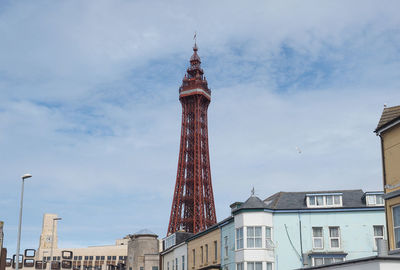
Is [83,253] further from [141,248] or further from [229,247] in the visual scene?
[229,247]

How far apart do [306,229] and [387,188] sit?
1644 centimetres

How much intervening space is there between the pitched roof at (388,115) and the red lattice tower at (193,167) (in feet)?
251

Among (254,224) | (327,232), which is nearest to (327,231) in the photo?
(327,232)

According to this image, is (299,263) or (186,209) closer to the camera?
(299,263)

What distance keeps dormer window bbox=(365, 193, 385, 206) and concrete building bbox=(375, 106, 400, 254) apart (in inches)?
637

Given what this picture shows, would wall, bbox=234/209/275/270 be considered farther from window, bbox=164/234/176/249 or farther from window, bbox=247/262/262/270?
window, bbox=164/234/176/249

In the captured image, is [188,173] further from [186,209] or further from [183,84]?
[183,84]

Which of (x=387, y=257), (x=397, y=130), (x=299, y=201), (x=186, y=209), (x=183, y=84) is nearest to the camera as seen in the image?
(x=387, y=257)

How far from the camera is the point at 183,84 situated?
118125 mm

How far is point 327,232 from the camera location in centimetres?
4188

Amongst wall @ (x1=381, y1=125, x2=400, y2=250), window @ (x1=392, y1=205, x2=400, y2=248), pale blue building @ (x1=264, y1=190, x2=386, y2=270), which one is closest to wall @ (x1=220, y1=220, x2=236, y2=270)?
pale blue building @ (x1=264, y1=190, x2=386, y2=270)

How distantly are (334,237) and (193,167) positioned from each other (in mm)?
70072

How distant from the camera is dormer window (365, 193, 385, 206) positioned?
42.2 meters

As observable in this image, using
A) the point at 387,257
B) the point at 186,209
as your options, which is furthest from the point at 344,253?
the point at 186,209
